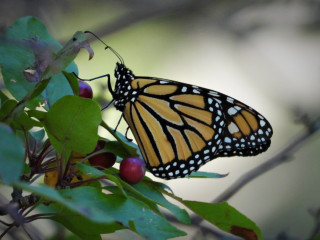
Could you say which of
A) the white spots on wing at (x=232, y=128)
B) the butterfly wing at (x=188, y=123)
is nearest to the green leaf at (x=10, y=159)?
the butterfly wing at (x=188, y=123)

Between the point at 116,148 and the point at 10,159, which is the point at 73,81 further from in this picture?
the point at 10,159

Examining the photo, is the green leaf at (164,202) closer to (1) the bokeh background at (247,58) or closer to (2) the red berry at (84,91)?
(2) the red berry at (84,91)

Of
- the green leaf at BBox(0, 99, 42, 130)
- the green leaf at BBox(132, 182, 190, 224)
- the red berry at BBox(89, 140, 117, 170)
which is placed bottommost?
the green leaf at BBox(132, 182, 190, 224)

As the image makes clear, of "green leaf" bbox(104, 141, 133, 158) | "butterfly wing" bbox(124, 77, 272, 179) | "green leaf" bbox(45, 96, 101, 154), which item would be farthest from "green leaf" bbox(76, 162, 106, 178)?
"butterfly wing" bbox(124, 77, 272, 179)

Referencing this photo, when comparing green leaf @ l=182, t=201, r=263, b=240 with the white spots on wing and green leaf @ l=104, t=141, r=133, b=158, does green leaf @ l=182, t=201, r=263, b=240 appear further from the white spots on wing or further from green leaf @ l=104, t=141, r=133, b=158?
the white spots on wing

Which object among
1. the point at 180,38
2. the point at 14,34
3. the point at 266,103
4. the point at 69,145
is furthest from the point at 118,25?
the point at 69,145

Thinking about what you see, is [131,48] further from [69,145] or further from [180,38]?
[69,145]
